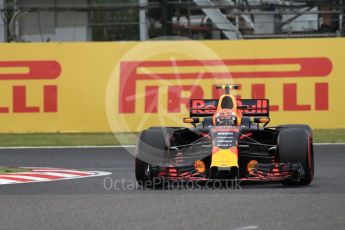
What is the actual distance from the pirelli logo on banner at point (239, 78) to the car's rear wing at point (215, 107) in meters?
7.03

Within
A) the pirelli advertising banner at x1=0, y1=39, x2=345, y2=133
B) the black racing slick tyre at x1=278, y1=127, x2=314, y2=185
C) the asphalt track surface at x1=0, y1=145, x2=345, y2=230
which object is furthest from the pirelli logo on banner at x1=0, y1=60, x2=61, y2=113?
the black racing slick tyre at x1=278, y1=127, x2=314, y2=185

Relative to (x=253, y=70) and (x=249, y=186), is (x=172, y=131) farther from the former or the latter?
(x=253, y=70)

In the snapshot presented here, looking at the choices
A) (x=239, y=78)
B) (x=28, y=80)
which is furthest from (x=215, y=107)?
(x=28, y=80)

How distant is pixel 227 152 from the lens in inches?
423

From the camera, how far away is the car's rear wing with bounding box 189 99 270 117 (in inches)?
490

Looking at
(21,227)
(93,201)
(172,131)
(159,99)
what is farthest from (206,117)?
(159,99)

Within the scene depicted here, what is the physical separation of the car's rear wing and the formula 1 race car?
1.16 ft

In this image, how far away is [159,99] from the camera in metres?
19.9

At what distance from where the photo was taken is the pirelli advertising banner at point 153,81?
1975cm

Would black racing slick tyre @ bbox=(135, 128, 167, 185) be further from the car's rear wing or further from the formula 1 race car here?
the car's rear wing

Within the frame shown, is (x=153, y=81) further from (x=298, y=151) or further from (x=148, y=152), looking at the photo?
(x=298, y=151)

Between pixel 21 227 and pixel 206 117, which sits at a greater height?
pixel 206 117

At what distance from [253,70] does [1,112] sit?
5.68 m

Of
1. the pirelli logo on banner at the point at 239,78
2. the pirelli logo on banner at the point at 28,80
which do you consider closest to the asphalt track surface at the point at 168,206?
the pirelli logo on banner at the point at 239,78
